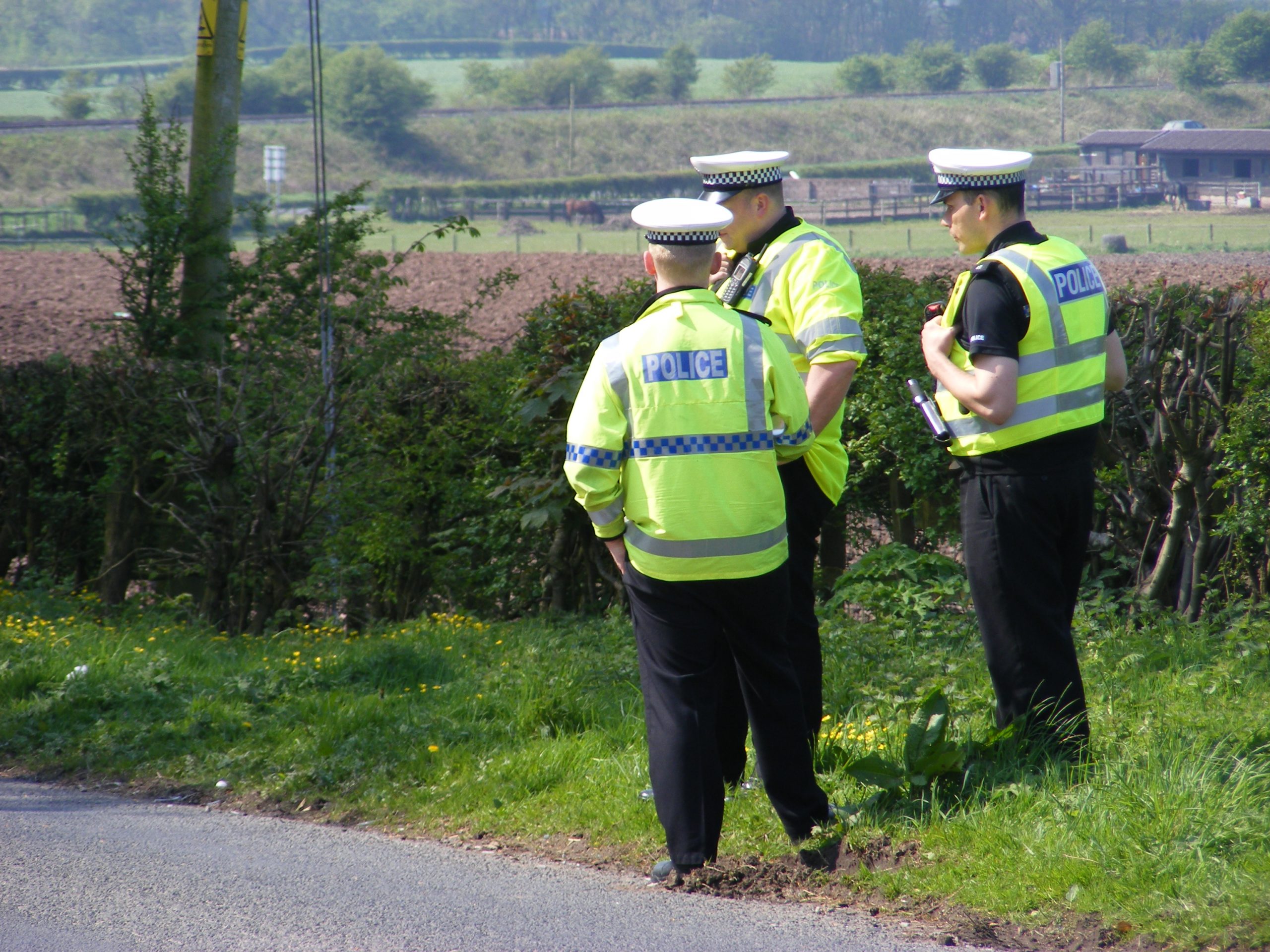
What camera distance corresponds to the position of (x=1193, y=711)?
16.0ft

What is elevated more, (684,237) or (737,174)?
(737,174)

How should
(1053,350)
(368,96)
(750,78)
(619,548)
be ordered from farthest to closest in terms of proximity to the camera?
(750,78) → (368,96) → (1053,350) → (619,548)

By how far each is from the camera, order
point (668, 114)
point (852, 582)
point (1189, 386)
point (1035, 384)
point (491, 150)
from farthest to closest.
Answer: point (668, 114), point (491, 150), point (852, 582), point (1189, 386), point (1035, 384)

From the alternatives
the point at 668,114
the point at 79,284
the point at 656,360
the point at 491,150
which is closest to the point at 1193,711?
the point at 656,360

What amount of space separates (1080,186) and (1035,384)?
7668 centimetres

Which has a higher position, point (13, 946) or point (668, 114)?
point (668, 114)

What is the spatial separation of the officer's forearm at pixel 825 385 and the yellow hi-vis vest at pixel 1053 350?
38 cm

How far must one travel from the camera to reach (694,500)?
146 inches

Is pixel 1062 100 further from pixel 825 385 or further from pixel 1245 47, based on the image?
pixel 825 385

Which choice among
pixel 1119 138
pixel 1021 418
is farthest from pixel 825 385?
pixel 1119 138

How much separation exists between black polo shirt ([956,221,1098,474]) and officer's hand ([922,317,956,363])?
0.15ft

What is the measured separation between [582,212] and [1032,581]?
82629 millimetres

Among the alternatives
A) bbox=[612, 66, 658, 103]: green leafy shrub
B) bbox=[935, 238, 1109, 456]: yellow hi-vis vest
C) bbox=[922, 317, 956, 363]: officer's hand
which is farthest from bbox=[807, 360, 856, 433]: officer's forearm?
bbox=[612, 66, 658, 103]: green leafy shrub

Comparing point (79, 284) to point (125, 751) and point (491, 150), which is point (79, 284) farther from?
point (491, 150)
